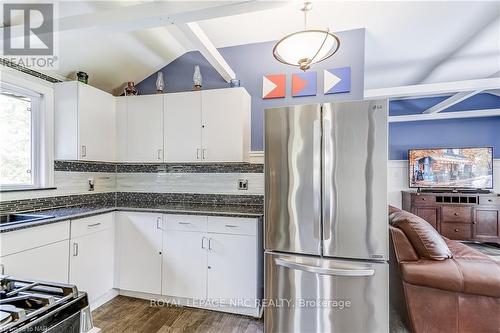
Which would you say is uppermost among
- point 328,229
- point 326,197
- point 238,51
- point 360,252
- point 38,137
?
point 238,51

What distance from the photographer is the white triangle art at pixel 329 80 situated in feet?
8.51

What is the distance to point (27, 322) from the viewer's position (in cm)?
61

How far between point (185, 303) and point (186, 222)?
80 cm

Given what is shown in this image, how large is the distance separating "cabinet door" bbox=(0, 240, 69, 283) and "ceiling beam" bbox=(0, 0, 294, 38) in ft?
5.26

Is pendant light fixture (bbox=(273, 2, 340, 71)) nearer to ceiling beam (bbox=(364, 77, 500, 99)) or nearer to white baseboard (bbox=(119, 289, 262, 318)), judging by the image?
white baseboard (bbox=(119, 289, 262, 318))

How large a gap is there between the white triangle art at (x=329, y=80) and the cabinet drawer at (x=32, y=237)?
8.99ft

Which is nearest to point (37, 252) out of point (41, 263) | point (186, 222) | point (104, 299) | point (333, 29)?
point (41, 263)

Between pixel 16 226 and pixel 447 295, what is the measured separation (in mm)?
3049

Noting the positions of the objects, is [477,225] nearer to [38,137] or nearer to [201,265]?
[201,265]

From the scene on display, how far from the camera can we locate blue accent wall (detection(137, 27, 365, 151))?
2.58 meters

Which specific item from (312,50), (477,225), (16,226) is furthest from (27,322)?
(477,225)

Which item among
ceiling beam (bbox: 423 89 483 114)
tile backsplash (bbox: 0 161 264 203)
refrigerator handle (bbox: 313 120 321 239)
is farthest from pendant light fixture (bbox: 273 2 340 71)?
ceiling beam (bbox: 423 89 483 114)

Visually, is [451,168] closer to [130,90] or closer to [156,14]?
[156,14]

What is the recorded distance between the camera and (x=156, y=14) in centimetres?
152
